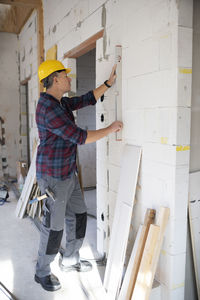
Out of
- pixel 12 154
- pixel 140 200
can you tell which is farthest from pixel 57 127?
pixel 12 154

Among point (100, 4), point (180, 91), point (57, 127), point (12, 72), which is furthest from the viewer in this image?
point (12, 72)

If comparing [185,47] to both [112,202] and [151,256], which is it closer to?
[151,256]

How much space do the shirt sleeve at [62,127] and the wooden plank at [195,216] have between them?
32.5 inches

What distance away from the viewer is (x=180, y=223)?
1862 millimetres

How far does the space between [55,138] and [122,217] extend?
798mm

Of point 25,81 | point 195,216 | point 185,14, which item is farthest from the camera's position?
point 25,81

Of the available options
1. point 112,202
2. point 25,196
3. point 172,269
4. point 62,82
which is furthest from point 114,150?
point 25,196

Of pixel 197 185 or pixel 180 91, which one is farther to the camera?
pixel 197 185

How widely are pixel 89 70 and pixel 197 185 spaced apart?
3.80 metres

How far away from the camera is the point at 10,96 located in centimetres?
630

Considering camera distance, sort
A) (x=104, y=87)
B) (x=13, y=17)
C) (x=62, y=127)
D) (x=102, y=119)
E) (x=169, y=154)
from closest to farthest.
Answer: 1. (x=169, y=154)
2. (x=62, y=127)
3. (x=104, y=87)
4. (x=102, y=119)
5. (x=13, y=17)

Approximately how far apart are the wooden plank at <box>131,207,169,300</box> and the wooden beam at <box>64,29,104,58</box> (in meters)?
1.69

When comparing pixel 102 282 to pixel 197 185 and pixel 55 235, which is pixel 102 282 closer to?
pixel 55 235

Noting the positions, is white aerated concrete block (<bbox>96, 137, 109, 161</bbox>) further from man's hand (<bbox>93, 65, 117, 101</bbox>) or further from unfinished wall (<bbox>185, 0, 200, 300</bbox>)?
unfinished wall (<bbox>185, 0, 200, 300</bbox>)
